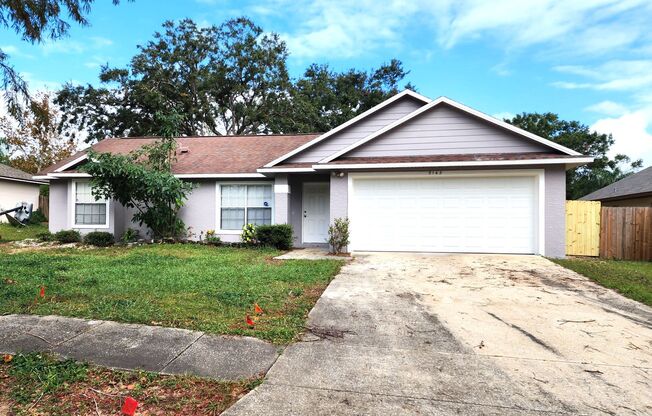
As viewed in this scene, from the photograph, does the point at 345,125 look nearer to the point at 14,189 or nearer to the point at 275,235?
the point at 275,235

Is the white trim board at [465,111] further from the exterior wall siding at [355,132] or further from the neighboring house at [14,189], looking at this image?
the neighboring house at [14,189]

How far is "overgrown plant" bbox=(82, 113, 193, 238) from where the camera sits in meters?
11.0

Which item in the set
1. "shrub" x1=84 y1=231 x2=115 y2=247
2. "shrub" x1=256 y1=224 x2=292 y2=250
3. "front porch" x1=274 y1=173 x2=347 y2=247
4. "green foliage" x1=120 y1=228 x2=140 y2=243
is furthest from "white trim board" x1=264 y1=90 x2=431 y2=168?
"shrub" x1=84 y1=231 x2=115 y2=247

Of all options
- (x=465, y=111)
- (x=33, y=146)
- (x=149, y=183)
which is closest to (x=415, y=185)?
(x=465, y=111)

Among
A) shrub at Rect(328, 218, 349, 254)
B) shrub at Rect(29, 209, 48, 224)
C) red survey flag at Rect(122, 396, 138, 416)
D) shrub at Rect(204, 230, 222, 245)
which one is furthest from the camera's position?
shrub at Rect(29, 209, 48, 224)

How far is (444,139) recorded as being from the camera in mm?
10422

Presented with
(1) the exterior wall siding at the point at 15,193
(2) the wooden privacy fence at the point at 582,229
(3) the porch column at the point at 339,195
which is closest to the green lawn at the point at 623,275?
(2) the wooden privacy fence at the point at 582,229

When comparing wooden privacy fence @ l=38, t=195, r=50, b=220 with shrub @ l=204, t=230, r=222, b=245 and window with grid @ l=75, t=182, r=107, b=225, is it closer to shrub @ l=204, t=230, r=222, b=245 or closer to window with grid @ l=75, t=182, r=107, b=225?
window with grid @ l=75, t=182, r=107, b=225

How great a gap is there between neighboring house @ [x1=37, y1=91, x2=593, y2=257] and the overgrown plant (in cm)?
91

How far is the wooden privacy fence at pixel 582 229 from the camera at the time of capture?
1055cm

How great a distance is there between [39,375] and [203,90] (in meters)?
27.0

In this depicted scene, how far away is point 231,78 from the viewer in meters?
27.8

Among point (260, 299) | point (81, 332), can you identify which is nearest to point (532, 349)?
point (260, 299)

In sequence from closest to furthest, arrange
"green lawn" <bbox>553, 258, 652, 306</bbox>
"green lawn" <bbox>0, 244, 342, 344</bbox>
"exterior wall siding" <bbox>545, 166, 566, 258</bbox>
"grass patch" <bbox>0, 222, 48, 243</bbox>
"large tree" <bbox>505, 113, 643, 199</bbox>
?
"green lawn" <bbox>0, 244, 342, 344</bbox> < "green lawn" <bbox>553, 258, 652, 306</bbox> < "exterior wall siding" <bbox>545, 166, 566, 258</bbox> < "grass patch" <bbox>0, 222, 48, 243</bbox> < "large tree" <bbox>505, 113, 643, 199</bbox>
